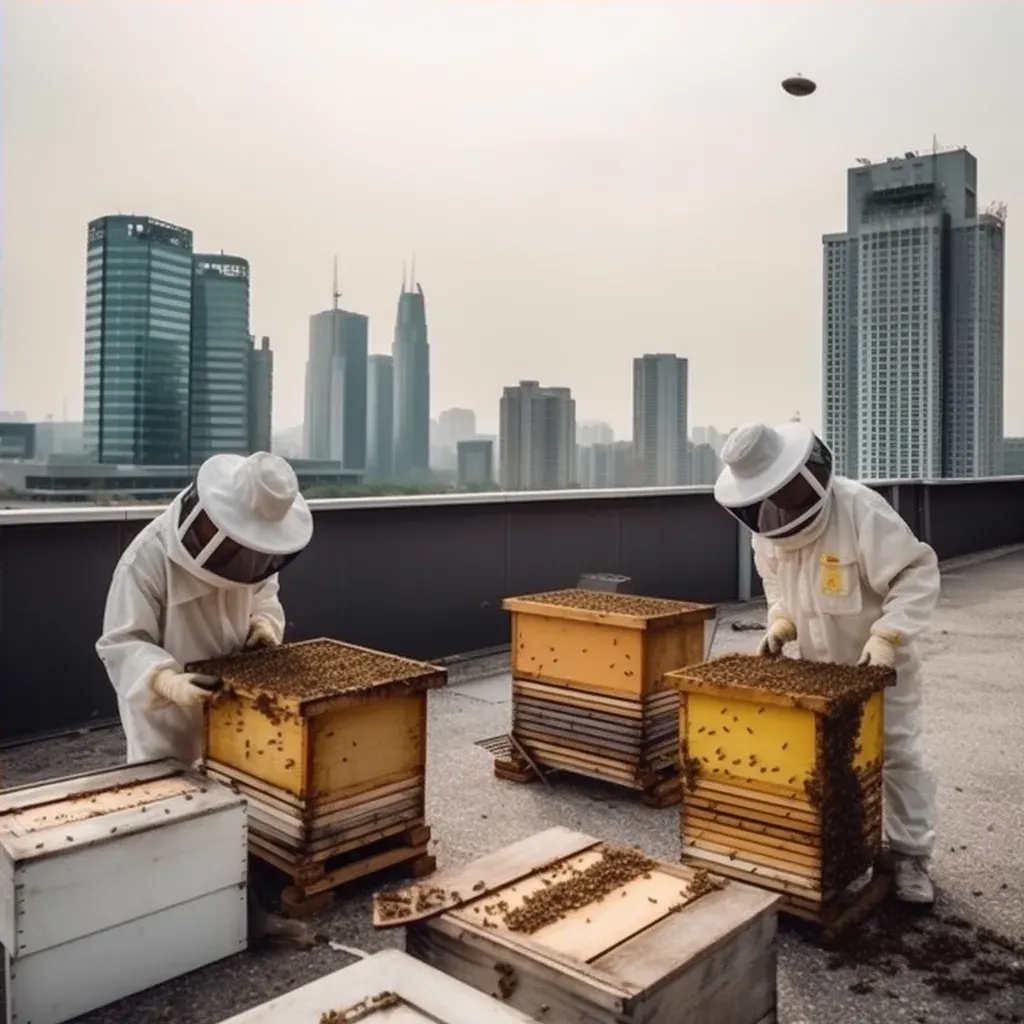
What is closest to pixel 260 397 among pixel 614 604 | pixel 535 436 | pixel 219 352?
pixel 219 352

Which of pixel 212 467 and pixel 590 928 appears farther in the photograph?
pixel 212 467

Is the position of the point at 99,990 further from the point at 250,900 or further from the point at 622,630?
the point at 622,630

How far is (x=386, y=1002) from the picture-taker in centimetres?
159

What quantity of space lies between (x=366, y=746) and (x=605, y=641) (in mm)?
1505

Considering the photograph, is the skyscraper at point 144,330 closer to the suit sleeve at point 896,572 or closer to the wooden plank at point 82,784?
the wooden plank at point 82,784

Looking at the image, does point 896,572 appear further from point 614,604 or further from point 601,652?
point 614,604

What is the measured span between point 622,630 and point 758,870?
1.41 metres

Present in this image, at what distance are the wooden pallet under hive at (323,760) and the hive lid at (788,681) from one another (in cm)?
99

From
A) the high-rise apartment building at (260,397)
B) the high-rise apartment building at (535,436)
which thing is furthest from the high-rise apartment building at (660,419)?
the high-rise apartment building at (260,397)

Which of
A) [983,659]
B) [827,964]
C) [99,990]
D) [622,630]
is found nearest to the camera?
Answer: [99,990]

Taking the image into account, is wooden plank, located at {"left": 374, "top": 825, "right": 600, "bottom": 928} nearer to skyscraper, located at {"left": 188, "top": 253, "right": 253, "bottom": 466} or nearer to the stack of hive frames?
the stack of hive frames

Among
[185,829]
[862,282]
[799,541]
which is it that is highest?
[862,282]

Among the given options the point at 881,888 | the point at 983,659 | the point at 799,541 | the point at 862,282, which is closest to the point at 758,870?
the point at 881,888

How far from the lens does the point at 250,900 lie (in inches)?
127
